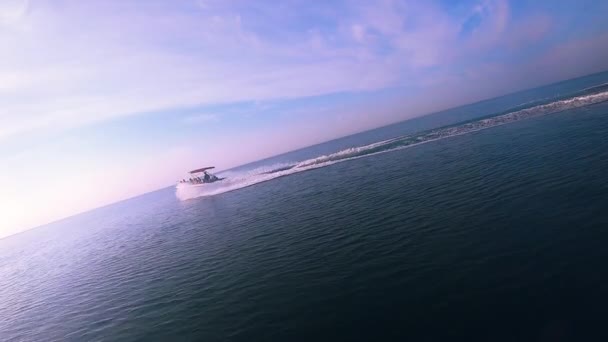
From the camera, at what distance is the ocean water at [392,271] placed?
989 cm

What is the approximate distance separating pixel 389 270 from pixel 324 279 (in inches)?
128

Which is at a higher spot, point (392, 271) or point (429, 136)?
point (429, 136)

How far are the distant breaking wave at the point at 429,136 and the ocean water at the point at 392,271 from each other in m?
26.7

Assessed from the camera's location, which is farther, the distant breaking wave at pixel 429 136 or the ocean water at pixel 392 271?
the distant breaking wave at pixel 429 136

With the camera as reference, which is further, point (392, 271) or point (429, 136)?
point (429, 136)

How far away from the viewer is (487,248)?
1351 centimetres

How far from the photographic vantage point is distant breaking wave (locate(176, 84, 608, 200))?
5497 centimetres

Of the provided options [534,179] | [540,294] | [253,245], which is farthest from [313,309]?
[534,179]

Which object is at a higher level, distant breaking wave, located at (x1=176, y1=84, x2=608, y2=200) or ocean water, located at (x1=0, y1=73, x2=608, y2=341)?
distant breaking wave, located at (x1=176, y1=84, x2=608, y2=200)

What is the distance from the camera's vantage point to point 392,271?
44.9 feet

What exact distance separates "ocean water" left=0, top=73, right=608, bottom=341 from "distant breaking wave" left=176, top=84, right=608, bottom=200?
1050 inches

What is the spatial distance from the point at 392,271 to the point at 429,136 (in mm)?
61290

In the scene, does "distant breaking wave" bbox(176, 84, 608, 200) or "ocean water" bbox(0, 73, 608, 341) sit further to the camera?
"distant breaking wave" bbox(176, 84, 608, 200)

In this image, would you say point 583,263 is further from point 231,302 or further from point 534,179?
point 231,302
